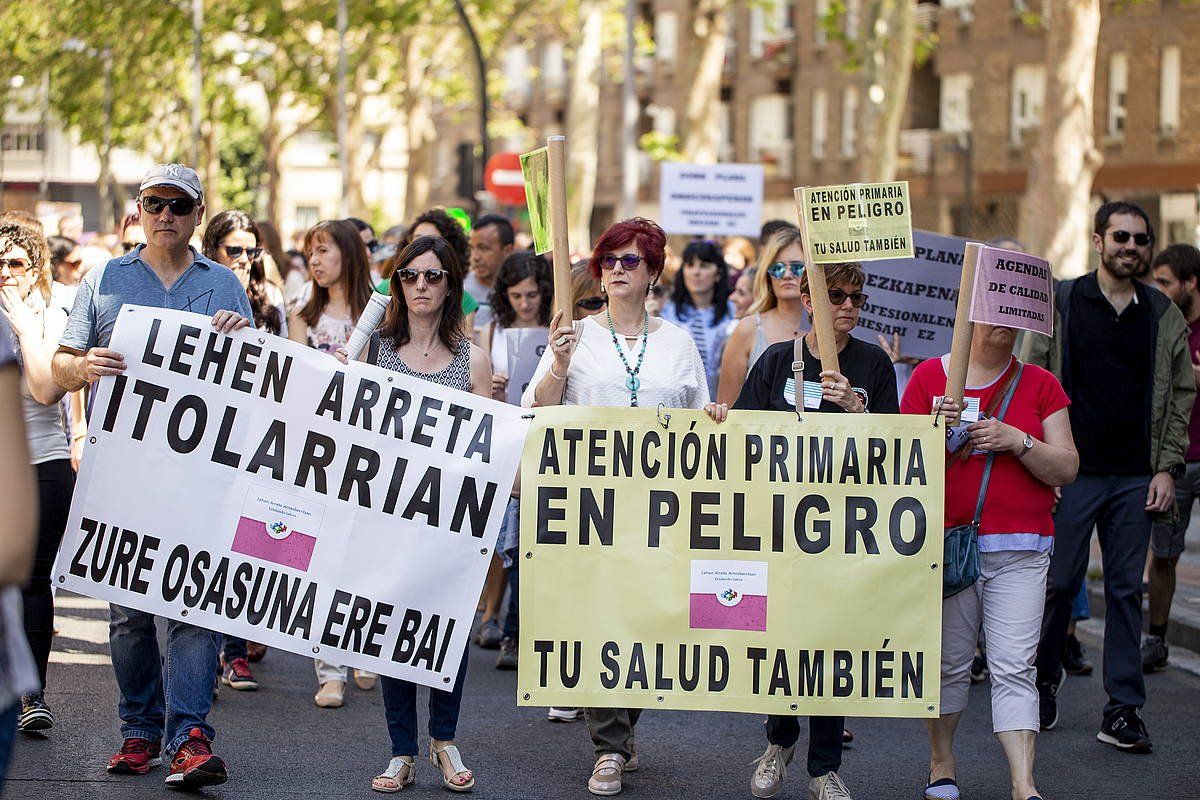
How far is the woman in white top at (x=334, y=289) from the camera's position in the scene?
28.9ft

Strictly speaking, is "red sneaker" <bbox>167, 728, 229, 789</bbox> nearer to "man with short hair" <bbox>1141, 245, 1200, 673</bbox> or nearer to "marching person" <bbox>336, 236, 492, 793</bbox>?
"marching person" <bbox>336, 236, 492, 793</bbox>

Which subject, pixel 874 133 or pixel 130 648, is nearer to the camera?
pixel 130 648

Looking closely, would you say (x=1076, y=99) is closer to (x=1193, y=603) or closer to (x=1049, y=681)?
(x=1193, y=603)

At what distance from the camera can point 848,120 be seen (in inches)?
1964

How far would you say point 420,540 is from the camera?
648 cm

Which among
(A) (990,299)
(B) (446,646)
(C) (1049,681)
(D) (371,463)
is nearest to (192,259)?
(D) (371,463)

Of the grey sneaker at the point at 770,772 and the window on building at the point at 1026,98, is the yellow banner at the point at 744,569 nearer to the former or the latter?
the grey sneaker at the point at 770,772

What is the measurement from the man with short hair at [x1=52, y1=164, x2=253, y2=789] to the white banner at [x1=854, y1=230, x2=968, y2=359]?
141 inches

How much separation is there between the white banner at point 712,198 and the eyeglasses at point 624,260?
1141cm

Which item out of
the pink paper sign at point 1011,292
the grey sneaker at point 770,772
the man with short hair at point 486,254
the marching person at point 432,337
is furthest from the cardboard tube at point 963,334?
the man with short hair at point 486,254

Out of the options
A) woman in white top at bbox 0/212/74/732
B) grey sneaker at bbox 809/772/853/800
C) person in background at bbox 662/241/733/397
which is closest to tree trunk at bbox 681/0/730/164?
person in background at bbox 662/241/733/397

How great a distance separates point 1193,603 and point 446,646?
594 cm

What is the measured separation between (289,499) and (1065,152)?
17.1m

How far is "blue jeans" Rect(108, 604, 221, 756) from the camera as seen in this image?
6473 mm
